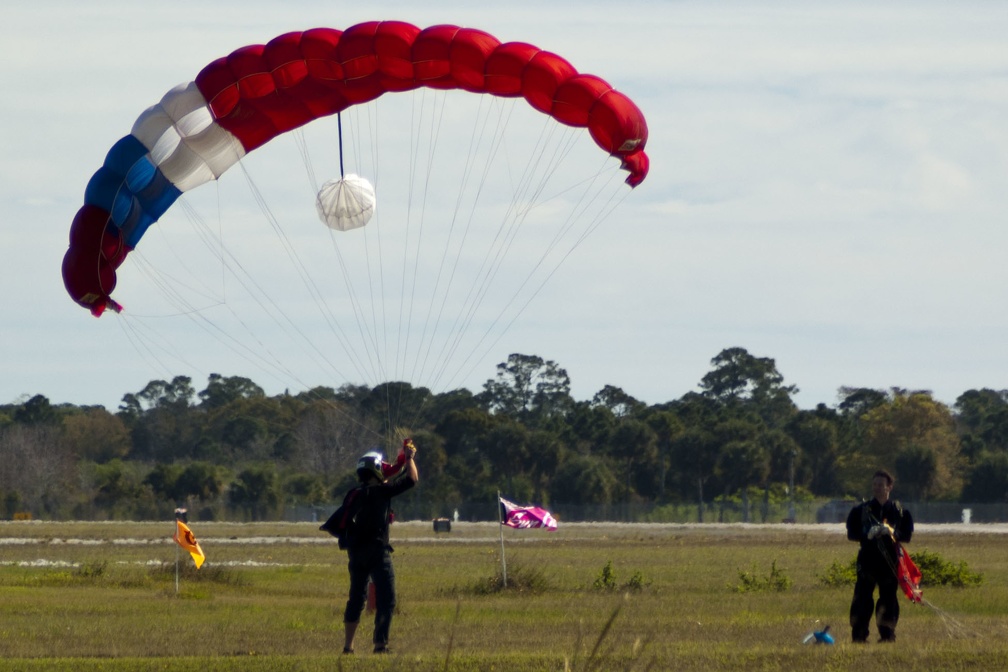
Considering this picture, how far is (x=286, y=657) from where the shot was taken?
36.7ft

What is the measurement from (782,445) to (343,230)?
239 ft

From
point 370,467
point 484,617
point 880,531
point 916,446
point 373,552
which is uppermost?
point 916,446

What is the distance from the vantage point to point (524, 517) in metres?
25.7

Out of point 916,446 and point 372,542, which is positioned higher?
point 916,446

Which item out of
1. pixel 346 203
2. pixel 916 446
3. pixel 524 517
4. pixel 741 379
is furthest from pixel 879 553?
pixel 741 379

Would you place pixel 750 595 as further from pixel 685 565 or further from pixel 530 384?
pixel 530 384

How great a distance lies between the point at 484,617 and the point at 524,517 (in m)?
8.46

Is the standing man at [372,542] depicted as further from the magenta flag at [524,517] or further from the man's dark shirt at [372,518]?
the magenta flag at [524,517]

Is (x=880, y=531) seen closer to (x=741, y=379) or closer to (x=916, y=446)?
(x=916, y=446)

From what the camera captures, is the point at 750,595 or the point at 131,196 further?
the point at 750,595

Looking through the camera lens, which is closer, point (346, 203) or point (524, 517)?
point (346, 203)

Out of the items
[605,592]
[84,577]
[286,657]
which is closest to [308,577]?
[84,577]

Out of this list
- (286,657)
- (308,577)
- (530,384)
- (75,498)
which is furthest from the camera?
(530,384)

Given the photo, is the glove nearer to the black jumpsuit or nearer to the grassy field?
the grassy field
